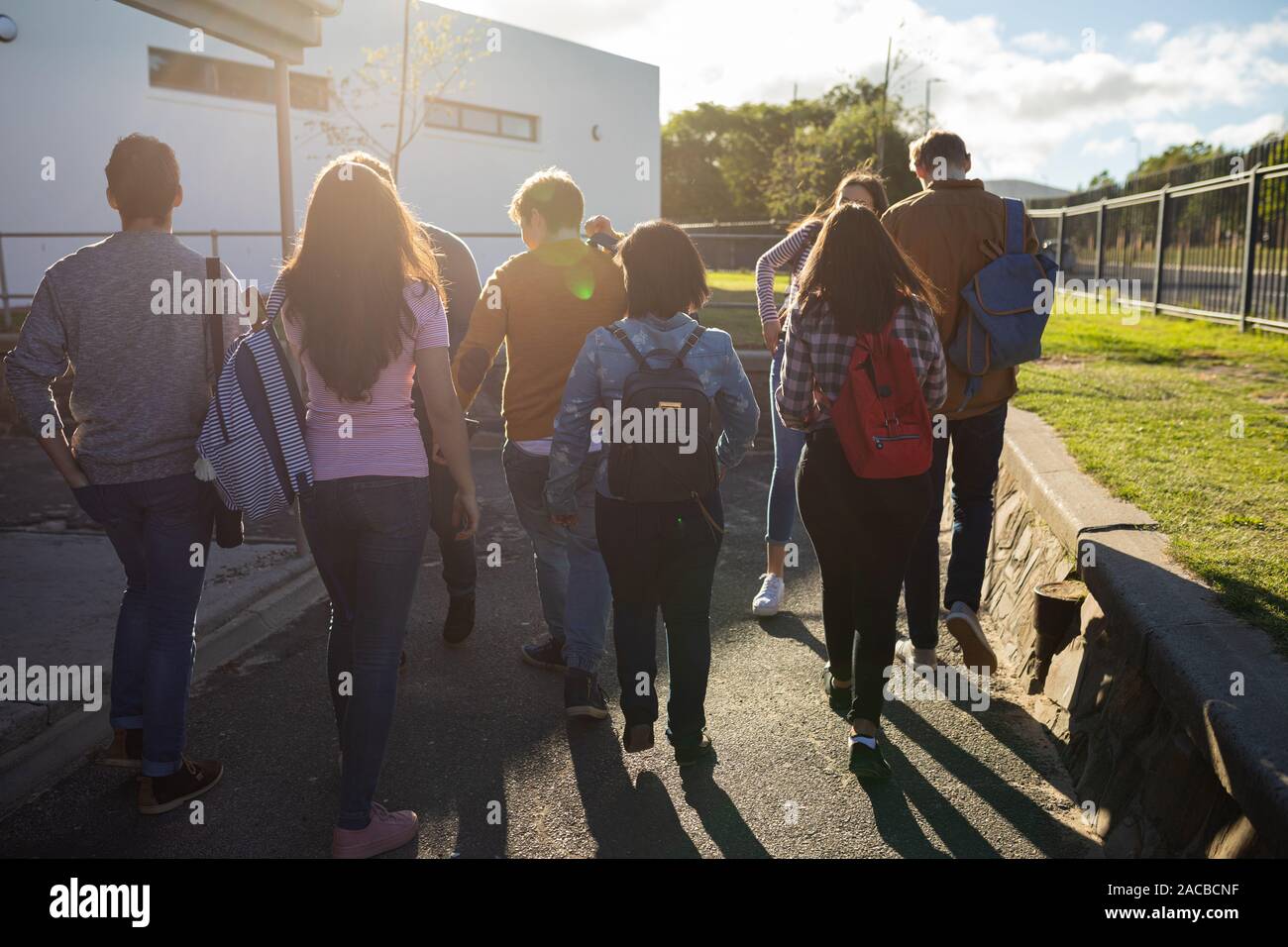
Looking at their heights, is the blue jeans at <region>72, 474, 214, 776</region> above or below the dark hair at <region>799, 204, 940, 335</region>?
below

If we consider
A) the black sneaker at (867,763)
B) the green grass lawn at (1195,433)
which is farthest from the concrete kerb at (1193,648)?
the black sneaker at (867,763)

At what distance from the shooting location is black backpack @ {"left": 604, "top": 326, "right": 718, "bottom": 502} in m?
3.28

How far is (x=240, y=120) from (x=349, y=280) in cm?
1595

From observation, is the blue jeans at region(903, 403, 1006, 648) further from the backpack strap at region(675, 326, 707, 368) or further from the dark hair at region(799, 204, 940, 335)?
the backpack strap at region(675, 326, 707, 368)

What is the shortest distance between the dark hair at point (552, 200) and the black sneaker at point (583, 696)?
5.71 ft

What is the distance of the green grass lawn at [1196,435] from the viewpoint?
3758mm

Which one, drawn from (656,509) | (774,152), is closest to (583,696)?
(656,509)

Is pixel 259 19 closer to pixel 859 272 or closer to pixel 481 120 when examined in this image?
pixel 859 272

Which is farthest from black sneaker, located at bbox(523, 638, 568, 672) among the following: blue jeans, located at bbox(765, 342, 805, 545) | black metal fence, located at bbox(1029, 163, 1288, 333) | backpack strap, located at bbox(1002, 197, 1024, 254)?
black metal fence, located at bbox(1029, 163, 1288, 333)

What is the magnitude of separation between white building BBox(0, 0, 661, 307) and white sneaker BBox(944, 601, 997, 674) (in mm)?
7707

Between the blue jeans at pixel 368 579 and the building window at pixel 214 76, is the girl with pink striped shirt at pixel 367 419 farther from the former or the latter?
the building window at pixel 214 76

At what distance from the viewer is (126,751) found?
3.57 meters

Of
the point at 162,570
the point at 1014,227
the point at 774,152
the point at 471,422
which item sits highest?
the point at 774,152
